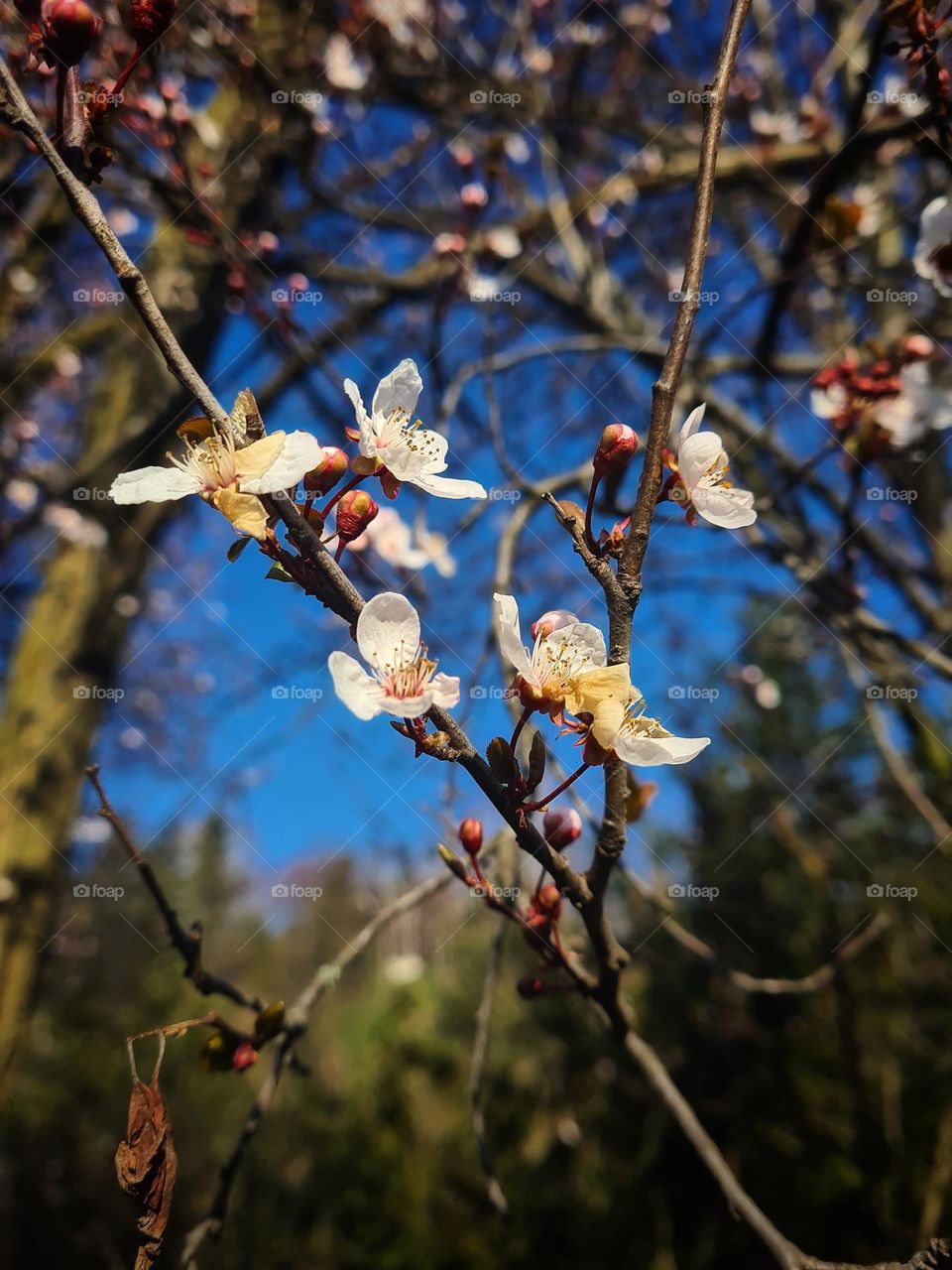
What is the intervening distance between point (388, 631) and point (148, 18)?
67 cm

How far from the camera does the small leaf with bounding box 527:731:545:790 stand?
670 mm

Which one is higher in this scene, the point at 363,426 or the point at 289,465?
the point at 363,426

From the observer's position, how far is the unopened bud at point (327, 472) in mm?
712

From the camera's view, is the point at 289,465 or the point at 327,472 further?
the point at 327,472

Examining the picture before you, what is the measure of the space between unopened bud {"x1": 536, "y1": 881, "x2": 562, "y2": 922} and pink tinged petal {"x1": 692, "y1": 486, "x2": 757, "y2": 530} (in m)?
0.44

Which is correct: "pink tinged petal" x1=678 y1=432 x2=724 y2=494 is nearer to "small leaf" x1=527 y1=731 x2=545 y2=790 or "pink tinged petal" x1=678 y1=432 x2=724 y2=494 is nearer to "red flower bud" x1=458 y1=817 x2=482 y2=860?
"small leaf" x1=527 y1=731 x2=545 y2=790

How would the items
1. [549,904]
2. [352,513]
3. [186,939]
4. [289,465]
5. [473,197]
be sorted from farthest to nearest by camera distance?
[473,197]
[186,939]
[549,904]
[352,513]
[289,465]

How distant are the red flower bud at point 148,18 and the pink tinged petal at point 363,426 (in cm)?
40

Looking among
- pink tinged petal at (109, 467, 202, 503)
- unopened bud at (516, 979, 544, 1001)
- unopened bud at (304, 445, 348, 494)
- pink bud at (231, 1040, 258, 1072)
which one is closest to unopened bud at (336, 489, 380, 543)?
unopened bud at (304, 445, 348, 494)

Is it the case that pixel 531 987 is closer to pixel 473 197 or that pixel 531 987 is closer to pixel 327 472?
pixel 327 472

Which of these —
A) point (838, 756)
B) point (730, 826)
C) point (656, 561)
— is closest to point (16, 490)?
point (656, 561)

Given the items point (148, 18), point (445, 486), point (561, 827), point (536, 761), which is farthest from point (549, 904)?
point (148, 18)

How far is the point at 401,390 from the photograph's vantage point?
0.86m

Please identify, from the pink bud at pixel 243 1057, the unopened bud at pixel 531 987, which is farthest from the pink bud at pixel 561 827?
the pink bud at pixel 243 1057
